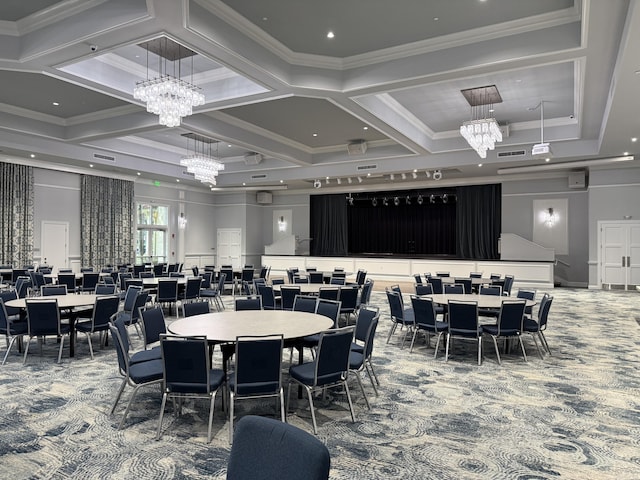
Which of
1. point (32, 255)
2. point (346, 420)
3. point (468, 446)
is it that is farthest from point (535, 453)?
point (32, 255)

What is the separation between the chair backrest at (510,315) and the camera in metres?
5.87

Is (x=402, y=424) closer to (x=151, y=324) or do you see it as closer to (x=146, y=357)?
(x=146, y=357)

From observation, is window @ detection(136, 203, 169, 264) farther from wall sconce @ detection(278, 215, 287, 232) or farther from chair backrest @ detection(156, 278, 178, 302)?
chair backrest @ detection(156, 278, 178, 302)

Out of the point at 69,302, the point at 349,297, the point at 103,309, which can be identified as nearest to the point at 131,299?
the point at 103,309

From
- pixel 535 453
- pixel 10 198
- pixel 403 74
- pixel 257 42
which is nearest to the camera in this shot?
pixel 535 453

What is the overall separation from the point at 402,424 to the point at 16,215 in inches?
548

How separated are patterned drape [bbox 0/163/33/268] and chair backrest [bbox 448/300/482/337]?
13.1 m

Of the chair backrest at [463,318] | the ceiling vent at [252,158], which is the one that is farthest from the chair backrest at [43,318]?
the ceiling vent at [252,158]

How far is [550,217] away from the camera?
1608 centimetres

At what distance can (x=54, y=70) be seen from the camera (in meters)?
6.96

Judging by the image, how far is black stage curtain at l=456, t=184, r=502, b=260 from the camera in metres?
17.2

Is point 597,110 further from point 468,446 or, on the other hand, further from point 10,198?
point 10,198

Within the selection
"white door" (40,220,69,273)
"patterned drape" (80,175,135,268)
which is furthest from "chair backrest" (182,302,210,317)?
"patterned drape" (80,175,135,268)

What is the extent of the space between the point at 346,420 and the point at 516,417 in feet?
5.19
